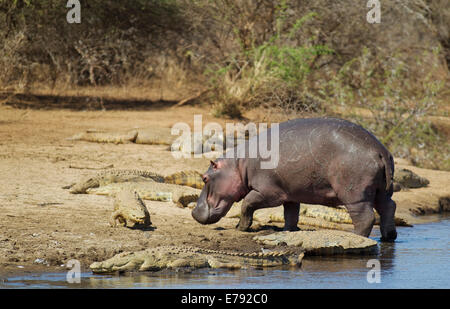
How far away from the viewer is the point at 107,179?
34.6ft

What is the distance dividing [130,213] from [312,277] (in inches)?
92.7

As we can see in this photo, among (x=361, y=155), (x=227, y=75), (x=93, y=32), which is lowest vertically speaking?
(x=361, y=155)

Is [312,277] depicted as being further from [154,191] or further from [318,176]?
[154,191]

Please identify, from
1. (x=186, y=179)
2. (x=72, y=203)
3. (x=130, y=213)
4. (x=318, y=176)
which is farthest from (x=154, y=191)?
(x=318, y=176)

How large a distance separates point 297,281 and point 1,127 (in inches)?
402

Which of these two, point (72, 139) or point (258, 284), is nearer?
point (258, 284)

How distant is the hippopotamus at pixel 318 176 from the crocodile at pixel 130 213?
2.59ft

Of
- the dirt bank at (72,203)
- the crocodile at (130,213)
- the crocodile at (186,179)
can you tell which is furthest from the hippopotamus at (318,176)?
the crocodile at (186,179)

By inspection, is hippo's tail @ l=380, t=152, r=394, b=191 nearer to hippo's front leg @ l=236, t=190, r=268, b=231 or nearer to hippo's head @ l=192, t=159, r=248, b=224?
hippo's front leg @ l=236, t=190, r=268, b=231

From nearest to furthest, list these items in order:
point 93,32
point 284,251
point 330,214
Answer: point 284,251 < point 330,214 < point 93,32

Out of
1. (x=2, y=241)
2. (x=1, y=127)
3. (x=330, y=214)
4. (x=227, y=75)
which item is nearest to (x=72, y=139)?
(x=1, y=127)

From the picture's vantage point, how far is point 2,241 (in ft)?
24.0

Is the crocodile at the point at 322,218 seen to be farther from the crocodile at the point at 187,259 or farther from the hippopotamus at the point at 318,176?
the crocodile at the point at 187,259

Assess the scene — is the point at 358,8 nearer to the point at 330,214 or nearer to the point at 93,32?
the point at 93,32
